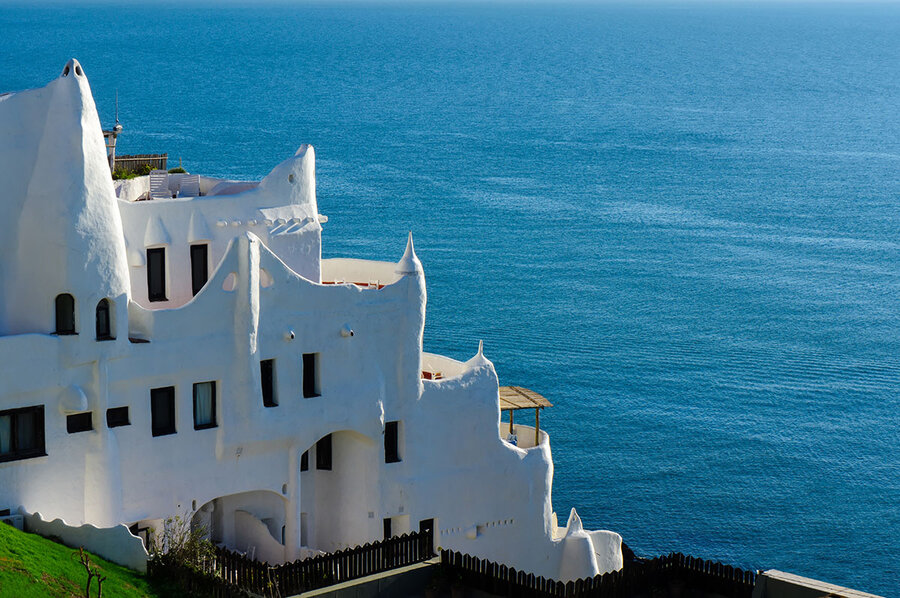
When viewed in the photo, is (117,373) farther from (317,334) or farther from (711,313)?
(711,313)

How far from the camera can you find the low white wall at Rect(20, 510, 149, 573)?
142 ft

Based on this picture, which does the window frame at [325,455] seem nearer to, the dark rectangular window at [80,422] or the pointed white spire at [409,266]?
the pointed white spire at [409,266]

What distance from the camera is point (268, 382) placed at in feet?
164

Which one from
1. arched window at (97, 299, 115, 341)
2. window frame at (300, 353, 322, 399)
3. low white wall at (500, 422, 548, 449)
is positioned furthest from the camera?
low white wall at (500, 422, 548, 449)

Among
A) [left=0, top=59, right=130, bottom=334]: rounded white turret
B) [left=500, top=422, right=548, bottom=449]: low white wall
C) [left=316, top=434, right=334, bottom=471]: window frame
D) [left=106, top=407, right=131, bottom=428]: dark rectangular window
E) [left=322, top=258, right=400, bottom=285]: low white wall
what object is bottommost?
[left=500, top=422, right=548, bottom=449]: low white wall

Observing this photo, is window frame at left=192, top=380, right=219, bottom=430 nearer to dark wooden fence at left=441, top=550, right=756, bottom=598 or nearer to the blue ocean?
dark wooden fence at left=441, top=550, right=756, bottom=598

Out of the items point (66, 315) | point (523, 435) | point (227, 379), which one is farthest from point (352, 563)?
point (523, 435)

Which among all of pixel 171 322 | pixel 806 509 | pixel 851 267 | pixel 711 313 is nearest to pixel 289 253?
pixel 171 322

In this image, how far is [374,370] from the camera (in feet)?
171

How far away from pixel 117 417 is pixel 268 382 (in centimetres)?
557

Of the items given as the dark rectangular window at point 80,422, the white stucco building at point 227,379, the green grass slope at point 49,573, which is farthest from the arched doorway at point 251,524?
the green grass slope at point 49,573

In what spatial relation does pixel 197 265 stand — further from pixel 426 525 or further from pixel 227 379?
pixel 426 525

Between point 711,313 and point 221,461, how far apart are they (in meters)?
89.9

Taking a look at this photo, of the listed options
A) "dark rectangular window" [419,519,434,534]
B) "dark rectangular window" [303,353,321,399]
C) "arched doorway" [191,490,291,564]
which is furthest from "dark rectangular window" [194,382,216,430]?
"dark rectangular window" [419,519,434,534]
